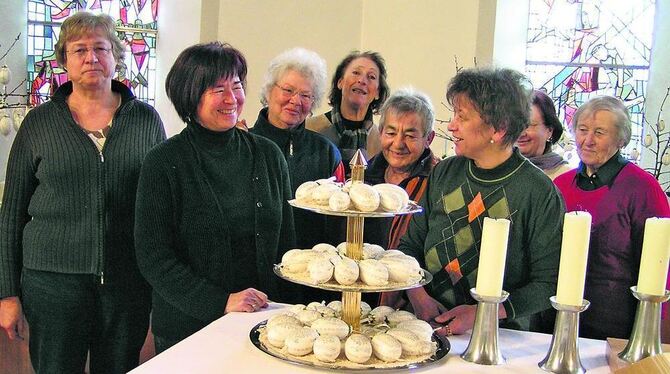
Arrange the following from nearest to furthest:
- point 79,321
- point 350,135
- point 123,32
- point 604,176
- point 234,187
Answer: point 234,187 < point 79,321 < point 604,176 < point 350,135 < point 123,32

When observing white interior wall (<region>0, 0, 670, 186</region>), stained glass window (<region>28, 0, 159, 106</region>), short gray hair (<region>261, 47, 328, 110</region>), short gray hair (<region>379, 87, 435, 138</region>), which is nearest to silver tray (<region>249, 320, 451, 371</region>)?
short gray hair (<region>379, 87, 435, 138</region>)

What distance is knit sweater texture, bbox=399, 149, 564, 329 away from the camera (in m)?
2.14

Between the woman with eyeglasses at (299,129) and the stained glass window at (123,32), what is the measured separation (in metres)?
3.11

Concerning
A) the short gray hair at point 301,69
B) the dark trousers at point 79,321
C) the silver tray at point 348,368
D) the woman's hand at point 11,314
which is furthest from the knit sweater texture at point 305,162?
the woman's hand at point 11,314

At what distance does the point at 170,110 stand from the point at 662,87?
341 cm

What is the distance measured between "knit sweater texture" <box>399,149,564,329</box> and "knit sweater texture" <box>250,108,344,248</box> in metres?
0.57

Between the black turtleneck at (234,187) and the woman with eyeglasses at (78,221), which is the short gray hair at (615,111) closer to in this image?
the black turtleneck at (234,187)

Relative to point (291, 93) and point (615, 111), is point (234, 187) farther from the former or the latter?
point (615, 111)

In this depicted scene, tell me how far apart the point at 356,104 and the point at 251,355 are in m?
1.70

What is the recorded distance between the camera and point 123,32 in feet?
19.5

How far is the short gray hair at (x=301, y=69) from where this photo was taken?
2949 millimetres

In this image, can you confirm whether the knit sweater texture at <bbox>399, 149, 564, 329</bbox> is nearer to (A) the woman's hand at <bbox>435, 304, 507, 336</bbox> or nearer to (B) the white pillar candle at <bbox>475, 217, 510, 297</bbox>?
(A) the woman's hand at <bbox>435, 304, 507, 336</bbox>

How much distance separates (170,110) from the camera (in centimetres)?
574

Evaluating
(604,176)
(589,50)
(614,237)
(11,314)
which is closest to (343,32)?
(589,50)
